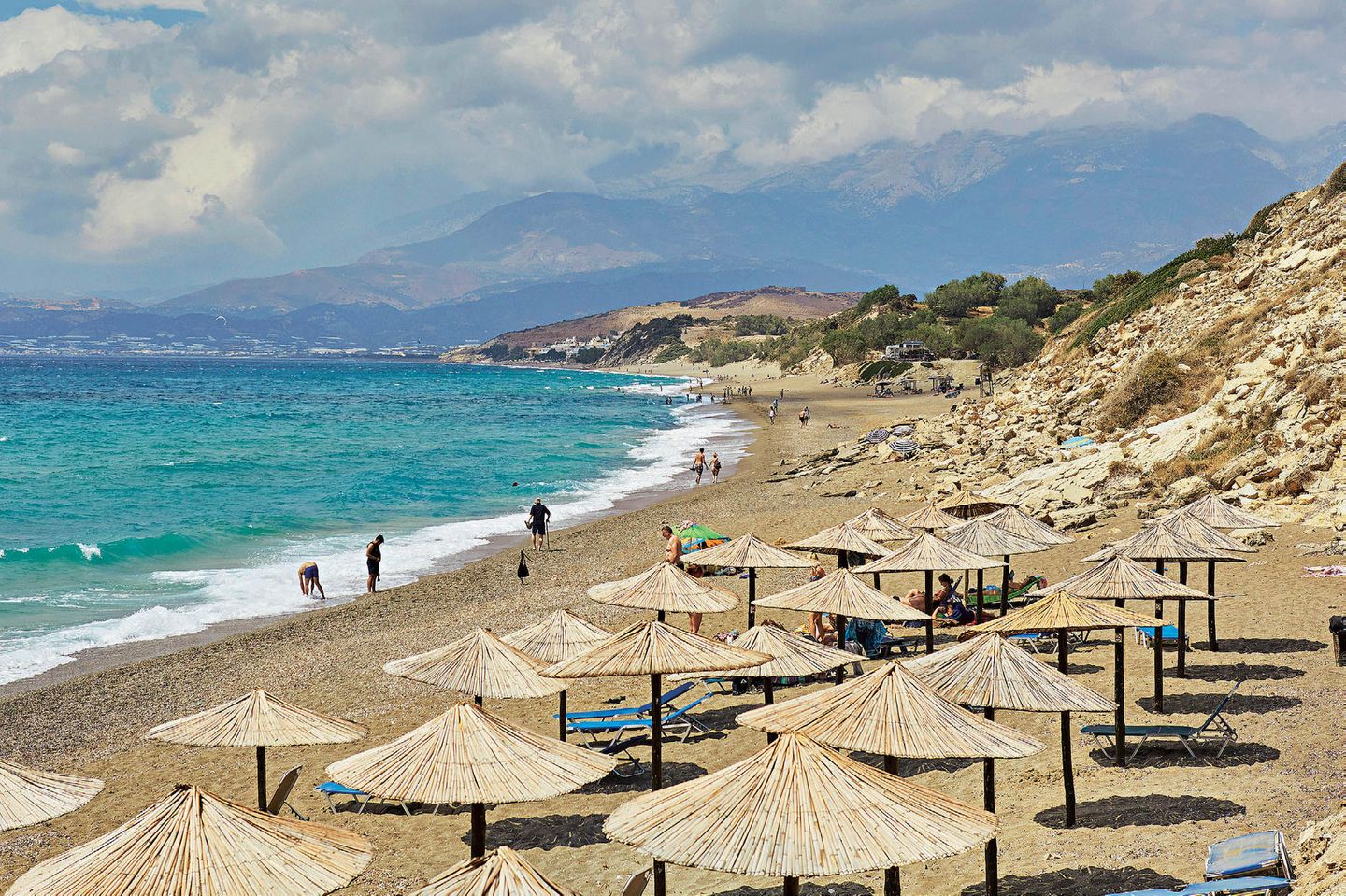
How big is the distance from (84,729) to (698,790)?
12.1 meters

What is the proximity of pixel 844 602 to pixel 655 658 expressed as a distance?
11.9 ft

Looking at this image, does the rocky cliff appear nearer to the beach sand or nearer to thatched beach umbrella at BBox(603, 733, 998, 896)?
the beach sand

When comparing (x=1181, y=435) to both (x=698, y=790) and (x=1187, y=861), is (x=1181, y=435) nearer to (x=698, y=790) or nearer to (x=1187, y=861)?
(x=1187, y=861)

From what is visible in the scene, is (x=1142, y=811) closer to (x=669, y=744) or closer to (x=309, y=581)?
(x=669, y=744)

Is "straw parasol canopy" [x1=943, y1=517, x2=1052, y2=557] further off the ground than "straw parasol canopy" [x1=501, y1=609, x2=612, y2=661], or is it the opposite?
"straw parasol canopy" [x1=943, y1=517, x2=1052, y2=557]

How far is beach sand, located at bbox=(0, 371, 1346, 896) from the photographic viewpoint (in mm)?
9562

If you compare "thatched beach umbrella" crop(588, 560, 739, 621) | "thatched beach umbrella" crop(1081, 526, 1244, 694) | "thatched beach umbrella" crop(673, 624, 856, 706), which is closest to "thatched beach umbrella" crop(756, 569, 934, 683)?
"thatched beach umbrella" crop(588, 560, 739, 621)

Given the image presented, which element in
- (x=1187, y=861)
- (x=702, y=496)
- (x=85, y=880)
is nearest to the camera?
(x=85, y=880)

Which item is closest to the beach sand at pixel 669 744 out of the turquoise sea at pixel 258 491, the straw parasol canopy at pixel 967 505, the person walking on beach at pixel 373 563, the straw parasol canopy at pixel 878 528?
the person walking on beach at pixel 373 563

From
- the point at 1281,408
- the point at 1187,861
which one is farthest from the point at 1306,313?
the point at 1187,861

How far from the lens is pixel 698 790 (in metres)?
6.84

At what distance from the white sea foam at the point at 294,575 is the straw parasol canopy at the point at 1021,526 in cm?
1406

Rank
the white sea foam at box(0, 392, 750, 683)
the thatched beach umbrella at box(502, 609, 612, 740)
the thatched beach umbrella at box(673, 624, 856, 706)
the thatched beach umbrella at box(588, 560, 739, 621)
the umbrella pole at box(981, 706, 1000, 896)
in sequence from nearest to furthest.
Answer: the umbrella pole at box(981, 706, 1000, 896)
the thatched beach umbrella at box(673, 624, 856, 706)
the thatched beach umbrella at box(502, 609, 612, 740)
the thatched beach umbrella at box(588, 560, 739, 621)
the white sea foam at box(0, 392, 750, 683)

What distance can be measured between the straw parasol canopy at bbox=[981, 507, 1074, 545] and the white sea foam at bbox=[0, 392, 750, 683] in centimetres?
1406
